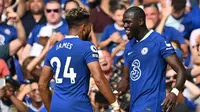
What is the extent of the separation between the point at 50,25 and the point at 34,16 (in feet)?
3.58

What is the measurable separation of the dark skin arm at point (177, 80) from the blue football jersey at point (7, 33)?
4950 millimetres

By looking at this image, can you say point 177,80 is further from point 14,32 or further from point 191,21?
point 14,32

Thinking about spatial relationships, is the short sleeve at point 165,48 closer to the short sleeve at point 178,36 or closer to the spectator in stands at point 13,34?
the short sleeve at point 178,36

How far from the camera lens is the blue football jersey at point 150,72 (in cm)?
837

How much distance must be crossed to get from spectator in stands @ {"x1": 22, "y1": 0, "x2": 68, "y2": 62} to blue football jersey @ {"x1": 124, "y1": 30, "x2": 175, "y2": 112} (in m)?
4.25

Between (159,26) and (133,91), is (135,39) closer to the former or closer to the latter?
(133,91)

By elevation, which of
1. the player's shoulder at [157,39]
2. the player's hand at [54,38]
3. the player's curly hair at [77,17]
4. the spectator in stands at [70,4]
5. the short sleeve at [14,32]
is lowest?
the short sleeve at [14,32]

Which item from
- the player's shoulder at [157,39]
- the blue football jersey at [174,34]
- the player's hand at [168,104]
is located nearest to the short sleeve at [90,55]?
the player's shoulder at [157,39]

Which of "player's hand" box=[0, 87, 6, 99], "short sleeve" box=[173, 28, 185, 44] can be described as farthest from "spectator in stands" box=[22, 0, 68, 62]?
"player's hand" box=[0, 87, 6, 99]

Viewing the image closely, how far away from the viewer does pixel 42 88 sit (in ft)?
28.6

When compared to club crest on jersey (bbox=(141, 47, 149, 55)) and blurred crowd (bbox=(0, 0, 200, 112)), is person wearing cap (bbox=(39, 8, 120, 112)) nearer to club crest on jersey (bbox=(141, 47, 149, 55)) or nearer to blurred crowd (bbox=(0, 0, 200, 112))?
club crest on jersey (bbox=(141, 47, 149, 55))

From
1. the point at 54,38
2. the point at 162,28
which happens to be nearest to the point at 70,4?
the point at 54,38

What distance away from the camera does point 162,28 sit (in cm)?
1224

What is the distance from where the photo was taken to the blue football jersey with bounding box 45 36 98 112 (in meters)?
8.08
